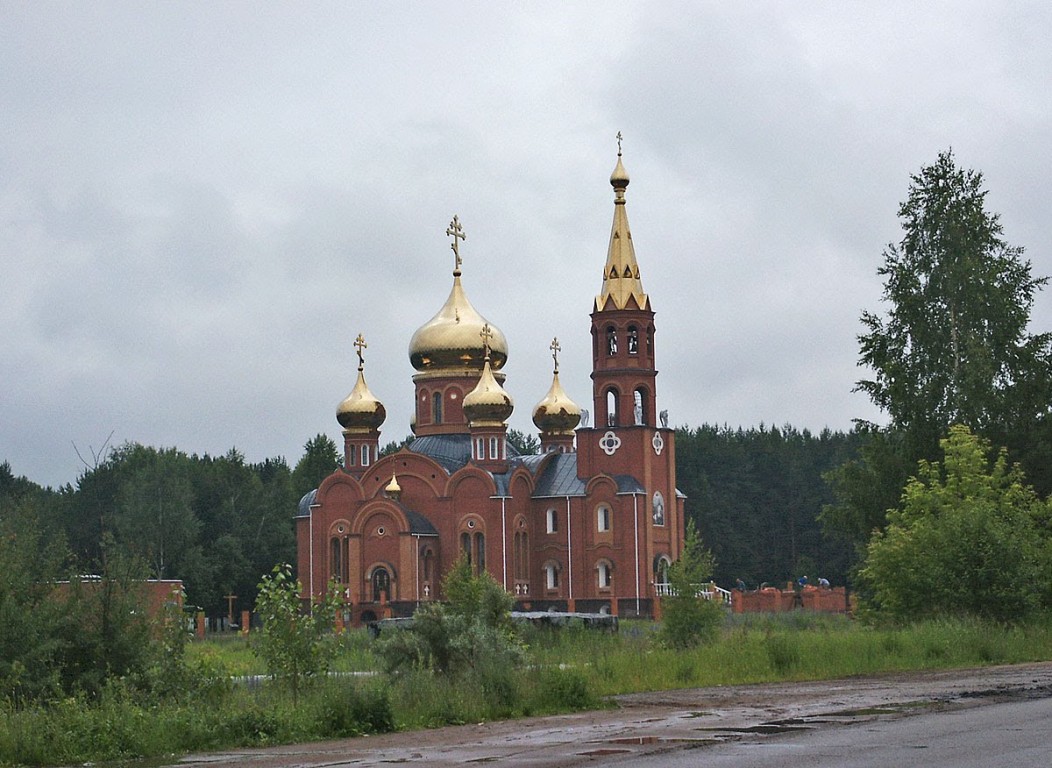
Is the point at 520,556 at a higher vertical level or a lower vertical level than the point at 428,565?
higher

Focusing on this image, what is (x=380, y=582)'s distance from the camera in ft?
198

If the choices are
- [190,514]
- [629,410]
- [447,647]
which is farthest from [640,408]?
[447,647]

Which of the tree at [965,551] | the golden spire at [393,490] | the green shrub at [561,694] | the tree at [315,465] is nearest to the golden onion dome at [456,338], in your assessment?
the golden spire at [393,490]

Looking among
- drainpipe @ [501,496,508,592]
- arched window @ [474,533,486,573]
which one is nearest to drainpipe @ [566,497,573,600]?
drainpipe @ [501,496,508,592]

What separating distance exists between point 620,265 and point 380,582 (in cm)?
1515

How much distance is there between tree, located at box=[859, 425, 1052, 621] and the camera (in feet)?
86.1

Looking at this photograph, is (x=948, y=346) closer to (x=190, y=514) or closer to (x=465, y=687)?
→ (x=465, y=687)

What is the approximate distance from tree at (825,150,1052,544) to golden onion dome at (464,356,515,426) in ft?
77.5

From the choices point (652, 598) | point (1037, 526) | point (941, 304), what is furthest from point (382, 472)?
point (1037, 526)

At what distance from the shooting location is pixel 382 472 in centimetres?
6309

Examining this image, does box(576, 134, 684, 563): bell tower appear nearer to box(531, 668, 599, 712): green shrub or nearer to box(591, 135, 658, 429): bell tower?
box(591, 135, 658, 429): bell tower

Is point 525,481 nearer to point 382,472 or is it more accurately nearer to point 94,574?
point 382,472

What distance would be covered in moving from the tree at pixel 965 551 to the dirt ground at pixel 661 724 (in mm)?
5906

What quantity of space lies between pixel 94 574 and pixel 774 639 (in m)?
9.29
